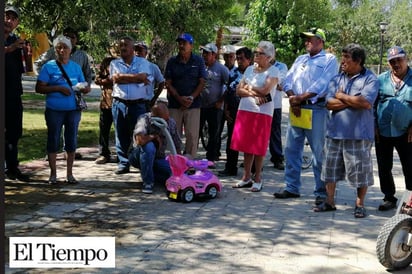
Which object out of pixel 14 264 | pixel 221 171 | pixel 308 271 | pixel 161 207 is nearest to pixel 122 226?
pixel 161 207

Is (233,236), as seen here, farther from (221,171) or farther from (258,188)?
(221,171)

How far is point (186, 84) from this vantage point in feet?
25.9

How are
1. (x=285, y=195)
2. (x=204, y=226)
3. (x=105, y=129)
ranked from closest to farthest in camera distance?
(x=204, y=226) < (x=285, y=195) < (x=105, y=129)

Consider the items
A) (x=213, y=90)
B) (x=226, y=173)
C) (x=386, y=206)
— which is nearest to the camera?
(x=386, y=206)

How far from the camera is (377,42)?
137 feet

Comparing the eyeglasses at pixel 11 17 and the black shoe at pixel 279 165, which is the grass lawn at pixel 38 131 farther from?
the black shoe at pixel 279 165

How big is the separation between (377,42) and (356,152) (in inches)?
1507

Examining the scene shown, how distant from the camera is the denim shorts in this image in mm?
6934

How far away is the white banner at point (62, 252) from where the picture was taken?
14.4 ft

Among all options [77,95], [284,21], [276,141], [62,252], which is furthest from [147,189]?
[284,21]

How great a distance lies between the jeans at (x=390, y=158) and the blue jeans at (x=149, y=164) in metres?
2.52

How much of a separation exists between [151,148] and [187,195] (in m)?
0.85

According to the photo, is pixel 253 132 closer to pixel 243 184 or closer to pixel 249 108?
pixel 249 108

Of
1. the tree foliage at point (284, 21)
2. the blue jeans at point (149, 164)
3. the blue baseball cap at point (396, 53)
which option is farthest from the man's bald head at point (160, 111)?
the tree foliage at point (284, 21)
